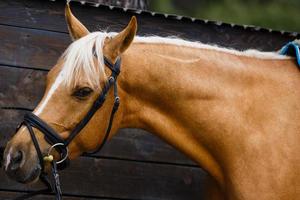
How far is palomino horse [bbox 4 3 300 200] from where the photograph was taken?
2986 mm

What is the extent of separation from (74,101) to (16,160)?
39 centimetres

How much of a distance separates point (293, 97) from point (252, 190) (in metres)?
0.55

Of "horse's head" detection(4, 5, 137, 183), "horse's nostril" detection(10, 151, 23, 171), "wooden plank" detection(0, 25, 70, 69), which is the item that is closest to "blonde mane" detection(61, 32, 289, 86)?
"horse's head" detection(4, 5, 137, 183)

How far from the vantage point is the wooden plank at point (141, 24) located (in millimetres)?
3793

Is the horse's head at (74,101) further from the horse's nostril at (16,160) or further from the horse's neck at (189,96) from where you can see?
the horse's neck at (189,96)

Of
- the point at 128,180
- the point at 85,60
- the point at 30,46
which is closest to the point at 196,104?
the point at 85,60

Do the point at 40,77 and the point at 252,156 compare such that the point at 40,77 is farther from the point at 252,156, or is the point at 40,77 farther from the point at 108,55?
the point at 252,156

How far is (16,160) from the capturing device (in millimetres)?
2883

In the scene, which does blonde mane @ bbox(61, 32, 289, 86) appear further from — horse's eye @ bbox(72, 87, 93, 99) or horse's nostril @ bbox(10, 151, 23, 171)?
horse's nostril @ bbox(10, 151, 23, 171)

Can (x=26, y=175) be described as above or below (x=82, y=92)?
below

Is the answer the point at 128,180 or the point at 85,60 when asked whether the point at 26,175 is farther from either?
the point at 128,180

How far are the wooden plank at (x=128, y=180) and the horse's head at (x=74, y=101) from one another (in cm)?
80

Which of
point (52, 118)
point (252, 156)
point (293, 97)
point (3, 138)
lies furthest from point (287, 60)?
point (3, 138)

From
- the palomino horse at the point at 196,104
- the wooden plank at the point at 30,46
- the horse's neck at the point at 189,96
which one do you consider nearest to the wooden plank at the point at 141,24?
the wooden plank at the point at 30,46
